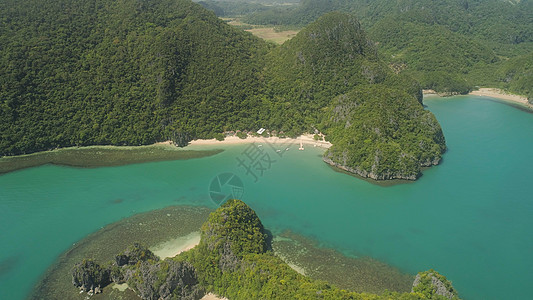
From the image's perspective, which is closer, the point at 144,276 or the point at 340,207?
the point at 144,276

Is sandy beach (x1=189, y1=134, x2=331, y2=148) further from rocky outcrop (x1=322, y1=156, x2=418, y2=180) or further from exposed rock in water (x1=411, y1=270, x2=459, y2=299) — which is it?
exposed rock in water (x1=411, y1=270, x2=459, y2=299)

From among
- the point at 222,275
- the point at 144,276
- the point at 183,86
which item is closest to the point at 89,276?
the point at 144,276

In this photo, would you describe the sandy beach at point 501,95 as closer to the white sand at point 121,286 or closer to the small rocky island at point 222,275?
the small rocky island at point 222,275

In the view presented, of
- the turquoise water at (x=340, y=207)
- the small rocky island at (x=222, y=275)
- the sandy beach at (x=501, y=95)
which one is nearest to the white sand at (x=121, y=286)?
the small rocky island at (x=222, y=275)

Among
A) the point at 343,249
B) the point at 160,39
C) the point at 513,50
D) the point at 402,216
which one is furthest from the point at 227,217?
the point at 513,50

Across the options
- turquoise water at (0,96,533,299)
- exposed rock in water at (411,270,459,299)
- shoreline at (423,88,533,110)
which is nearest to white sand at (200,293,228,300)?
turquoise water at (0,96,533,299)

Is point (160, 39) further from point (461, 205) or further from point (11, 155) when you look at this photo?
point (461, 205)

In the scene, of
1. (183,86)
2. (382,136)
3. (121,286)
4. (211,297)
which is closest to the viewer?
(211,297)

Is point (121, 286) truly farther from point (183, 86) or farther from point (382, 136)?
point (183, 86)
